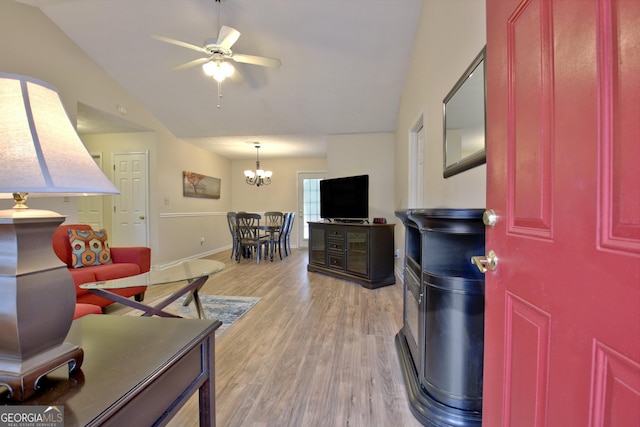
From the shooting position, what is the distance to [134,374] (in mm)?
667

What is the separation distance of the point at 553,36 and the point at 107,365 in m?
1.29

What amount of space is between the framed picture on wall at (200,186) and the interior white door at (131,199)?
2.69 ft

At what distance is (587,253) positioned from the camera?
1.72 feet

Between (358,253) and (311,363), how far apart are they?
219 centimetres

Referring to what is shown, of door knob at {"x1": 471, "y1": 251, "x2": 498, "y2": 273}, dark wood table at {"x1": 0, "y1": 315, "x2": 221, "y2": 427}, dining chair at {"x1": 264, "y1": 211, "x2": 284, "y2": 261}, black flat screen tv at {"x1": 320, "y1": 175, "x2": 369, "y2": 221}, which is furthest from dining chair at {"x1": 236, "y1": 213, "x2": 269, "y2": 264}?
door knob at {"x1": 471, "y1": 251, "x2": 498, "y2": 273}

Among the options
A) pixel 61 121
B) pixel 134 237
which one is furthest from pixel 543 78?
pixel 134 237

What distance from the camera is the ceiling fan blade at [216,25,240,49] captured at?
2.46m

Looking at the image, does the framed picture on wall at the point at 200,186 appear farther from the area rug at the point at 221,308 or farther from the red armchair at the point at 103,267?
the area rug at the point at 221,308

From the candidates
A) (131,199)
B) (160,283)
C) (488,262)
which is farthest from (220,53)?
(131,199)

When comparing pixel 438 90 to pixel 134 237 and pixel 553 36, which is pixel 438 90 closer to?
pixel 553 36

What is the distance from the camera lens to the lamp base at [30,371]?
1.85ft

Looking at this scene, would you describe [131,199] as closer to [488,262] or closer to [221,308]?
[221,308]

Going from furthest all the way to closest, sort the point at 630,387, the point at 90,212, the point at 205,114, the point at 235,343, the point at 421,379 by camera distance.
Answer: the point at 90,212, the point at 205,114, the point at 235,343, the point at 421,379, the point at 630,387

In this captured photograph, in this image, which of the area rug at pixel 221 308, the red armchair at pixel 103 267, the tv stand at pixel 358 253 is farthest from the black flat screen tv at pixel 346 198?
the red armchair at pixel 103 267
